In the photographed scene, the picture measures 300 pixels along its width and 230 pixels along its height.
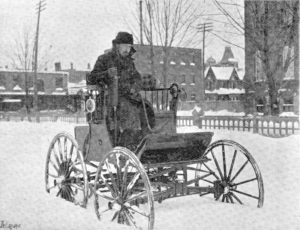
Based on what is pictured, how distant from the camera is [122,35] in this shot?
5410 millimetres

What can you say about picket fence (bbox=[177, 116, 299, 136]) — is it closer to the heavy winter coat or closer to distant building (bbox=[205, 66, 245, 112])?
the heavy winter coat

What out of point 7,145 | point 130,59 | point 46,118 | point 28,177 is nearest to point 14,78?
point 46,118

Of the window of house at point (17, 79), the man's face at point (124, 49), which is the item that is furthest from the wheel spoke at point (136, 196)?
the window of house at point (17, 79)

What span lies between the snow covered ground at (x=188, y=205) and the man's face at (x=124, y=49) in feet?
6.83

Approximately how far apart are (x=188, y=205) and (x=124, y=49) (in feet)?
7.72

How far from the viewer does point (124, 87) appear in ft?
18.0

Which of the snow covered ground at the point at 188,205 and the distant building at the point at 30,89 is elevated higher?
the distant building at the point at 30,89

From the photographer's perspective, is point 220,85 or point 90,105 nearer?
point 90,105

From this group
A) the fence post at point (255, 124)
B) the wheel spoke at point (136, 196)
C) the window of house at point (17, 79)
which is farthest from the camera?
the window of house at point (17, 79)

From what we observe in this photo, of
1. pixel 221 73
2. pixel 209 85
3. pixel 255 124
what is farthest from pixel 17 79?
pixel 255 124

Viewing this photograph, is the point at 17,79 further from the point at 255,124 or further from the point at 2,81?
the point at 255,124

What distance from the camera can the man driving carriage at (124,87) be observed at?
5.40m

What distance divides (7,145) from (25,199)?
375 cm
